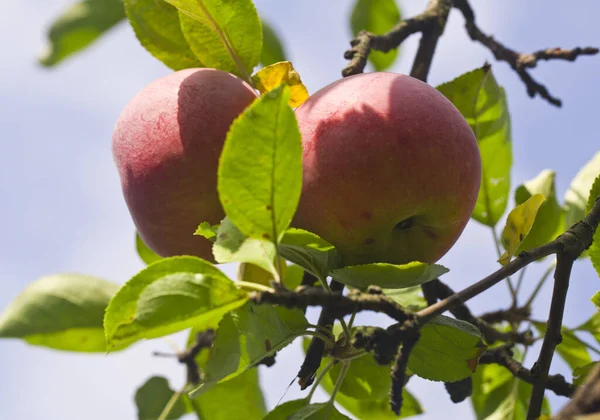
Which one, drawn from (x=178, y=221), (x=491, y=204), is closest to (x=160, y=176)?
(x=178, y=221)

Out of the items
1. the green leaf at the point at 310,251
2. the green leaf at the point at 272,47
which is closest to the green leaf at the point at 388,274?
the green leaf at the point at 310,251

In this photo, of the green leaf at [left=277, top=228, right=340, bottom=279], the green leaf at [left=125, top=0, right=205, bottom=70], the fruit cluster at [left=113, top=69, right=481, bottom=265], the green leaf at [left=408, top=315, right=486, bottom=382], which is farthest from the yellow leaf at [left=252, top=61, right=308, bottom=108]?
the green leaf at [left=408, top=315, right=486, bottom=382]

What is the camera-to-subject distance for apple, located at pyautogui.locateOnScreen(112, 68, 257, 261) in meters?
1.03

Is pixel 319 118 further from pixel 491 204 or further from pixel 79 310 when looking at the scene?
pixel 79 310

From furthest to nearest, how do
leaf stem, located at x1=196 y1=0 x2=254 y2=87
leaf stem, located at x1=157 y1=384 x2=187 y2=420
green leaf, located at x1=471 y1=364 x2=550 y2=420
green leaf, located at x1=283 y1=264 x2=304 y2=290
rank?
leaf stem, located at x1=157 y1=384 x2=187 y2=420 < green leaf, located at x1=471 y1=364 x2=550 y2=420 < green leaf, located at x1=283 y1=264 x2=304 y2=290 < leaf stem, located at x1=196 y1=0 x2=254 y2=87

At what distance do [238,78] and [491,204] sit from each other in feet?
2.39

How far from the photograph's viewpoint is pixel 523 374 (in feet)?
3.69

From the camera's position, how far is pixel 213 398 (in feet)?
4.68

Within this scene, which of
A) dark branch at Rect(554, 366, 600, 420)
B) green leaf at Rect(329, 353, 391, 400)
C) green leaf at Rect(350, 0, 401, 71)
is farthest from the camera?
green leaf at Rect(350, 0, 401, 71)

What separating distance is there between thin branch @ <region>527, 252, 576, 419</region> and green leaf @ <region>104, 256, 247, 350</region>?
415 millimetres

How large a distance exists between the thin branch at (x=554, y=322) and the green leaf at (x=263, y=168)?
0.37 meters

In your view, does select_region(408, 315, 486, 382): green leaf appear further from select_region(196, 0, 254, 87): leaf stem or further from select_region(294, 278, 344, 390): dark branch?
select_region(196, 0, 254, 87): leaf stem

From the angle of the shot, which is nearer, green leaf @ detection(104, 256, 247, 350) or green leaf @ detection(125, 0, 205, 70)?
green leaf @ detection(104, 256, 247, 350)

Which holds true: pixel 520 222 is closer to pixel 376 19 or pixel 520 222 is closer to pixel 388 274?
pixel 388 274
